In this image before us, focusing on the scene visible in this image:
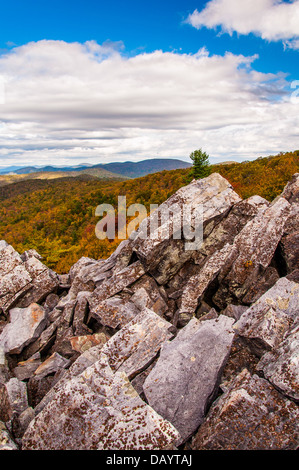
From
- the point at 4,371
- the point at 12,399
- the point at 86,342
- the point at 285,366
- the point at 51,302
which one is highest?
the point at 285,366

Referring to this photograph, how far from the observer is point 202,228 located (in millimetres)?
16672

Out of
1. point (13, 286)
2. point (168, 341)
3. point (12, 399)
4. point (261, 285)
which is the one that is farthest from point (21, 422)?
point (261, 285)

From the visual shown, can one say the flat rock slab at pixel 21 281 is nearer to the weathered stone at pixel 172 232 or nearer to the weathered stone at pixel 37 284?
the weathered stone at pixel 37 284

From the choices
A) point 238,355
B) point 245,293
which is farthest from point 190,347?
point 245,293

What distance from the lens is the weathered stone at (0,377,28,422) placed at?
32.0ft

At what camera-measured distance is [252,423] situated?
22.6ft

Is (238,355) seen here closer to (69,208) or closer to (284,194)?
(284,194)

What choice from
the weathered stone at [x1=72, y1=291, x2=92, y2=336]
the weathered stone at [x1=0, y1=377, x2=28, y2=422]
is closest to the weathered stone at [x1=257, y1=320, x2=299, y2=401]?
the weathered stone at [x1=0, y1=377, x2=28, y2=422]

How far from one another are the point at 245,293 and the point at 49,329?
36.3 feet

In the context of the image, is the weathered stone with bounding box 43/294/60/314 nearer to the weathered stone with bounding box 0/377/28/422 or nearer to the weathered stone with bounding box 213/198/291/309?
the weathered stone with bounding box 0/377/28/422

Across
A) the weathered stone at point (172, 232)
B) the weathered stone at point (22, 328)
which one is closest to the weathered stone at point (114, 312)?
the weathered stone at point (172, 232)

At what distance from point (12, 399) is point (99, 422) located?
5.10 metres

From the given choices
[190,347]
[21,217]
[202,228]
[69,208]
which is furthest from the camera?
→ [21,217]

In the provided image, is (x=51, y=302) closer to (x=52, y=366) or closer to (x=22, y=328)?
(x=22, y=328)
